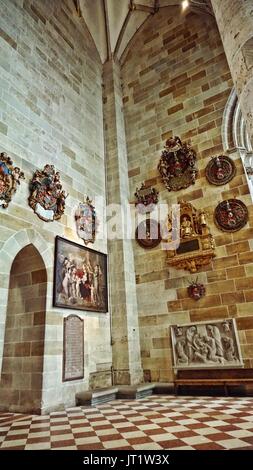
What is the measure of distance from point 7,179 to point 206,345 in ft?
17.7

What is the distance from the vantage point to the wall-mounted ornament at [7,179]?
574 centimetres

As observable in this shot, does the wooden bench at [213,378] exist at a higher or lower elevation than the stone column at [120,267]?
lower

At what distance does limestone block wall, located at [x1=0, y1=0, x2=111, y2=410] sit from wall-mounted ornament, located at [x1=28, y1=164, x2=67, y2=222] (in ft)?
0.48

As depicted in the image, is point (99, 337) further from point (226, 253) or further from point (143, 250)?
point (226, 253)

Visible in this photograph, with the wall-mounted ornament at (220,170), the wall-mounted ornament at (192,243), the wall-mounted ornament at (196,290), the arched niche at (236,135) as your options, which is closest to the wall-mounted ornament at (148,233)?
the wall-mounted ornament at (192,243)

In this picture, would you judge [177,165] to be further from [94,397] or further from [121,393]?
[94,397]

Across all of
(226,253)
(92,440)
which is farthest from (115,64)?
(92,440)

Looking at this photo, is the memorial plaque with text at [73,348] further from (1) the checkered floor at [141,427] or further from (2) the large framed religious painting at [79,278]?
(1) the checkered floor at [141,427]

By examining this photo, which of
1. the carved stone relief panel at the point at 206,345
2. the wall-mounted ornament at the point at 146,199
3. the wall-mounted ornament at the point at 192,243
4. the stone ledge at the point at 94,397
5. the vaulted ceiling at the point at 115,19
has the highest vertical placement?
the vaulted ceiling at the point at 115,19

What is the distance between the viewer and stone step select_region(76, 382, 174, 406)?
6020 millimetres

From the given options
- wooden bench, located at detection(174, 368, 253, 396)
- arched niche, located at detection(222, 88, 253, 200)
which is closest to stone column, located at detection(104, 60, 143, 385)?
wooden bench, located at detection(174, 368, 253, 396)

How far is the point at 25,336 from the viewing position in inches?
239

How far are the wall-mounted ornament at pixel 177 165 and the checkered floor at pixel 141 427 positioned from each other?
17.2 feet

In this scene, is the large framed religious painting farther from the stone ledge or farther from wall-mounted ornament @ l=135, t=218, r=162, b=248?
the stone ledge
